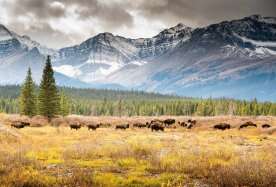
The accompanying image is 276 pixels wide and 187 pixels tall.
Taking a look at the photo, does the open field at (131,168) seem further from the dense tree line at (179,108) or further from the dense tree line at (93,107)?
the dense tree line at (179,108)

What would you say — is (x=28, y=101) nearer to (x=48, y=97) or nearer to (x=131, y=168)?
(x=48, y=97)

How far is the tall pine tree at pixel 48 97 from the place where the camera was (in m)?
78.0

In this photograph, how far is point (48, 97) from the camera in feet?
263

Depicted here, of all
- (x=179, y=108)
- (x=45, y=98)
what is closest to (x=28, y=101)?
(x=45, y=98)

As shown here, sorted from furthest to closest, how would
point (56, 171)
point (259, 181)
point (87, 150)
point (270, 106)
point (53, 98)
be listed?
point (270, 106), point (53, 98), point (87, 150), point (56, 171), point (259, 181)

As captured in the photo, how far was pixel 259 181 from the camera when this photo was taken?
15.4 m

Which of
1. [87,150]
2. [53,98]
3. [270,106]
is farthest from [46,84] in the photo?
[270,106]

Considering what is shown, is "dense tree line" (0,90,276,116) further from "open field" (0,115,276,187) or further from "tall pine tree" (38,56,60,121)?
"open field" (0,115,276,187)

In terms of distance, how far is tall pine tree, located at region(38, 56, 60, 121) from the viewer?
78.0 m

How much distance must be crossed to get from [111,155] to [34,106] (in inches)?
2585

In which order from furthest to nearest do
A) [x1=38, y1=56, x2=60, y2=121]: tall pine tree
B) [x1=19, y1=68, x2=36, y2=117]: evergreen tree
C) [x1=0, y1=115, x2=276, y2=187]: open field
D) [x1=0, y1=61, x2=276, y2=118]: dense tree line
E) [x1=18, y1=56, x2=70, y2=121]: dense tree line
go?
1. [x1=19, y1=68, x2=36, y2=117]: evergreen tree
2. [x1=0, y1=61, x2=276, y2=118]: dense tree line
3. [x1=18, y1=56, x2=70, y2=121]: dense tree line
4. [x1=38, y1=56, x2=60, y2=121]: tall pine tree
5. [x1=0, y1=115, x2=276, y2=187]: open field

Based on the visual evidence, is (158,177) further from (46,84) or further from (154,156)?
(46,84)

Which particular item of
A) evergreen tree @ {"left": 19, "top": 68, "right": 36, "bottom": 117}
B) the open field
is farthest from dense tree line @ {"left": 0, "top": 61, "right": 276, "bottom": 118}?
the open field

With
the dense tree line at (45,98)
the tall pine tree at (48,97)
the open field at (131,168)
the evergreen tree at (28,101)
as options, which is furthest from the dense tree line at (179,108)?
the open field at (131,168)
